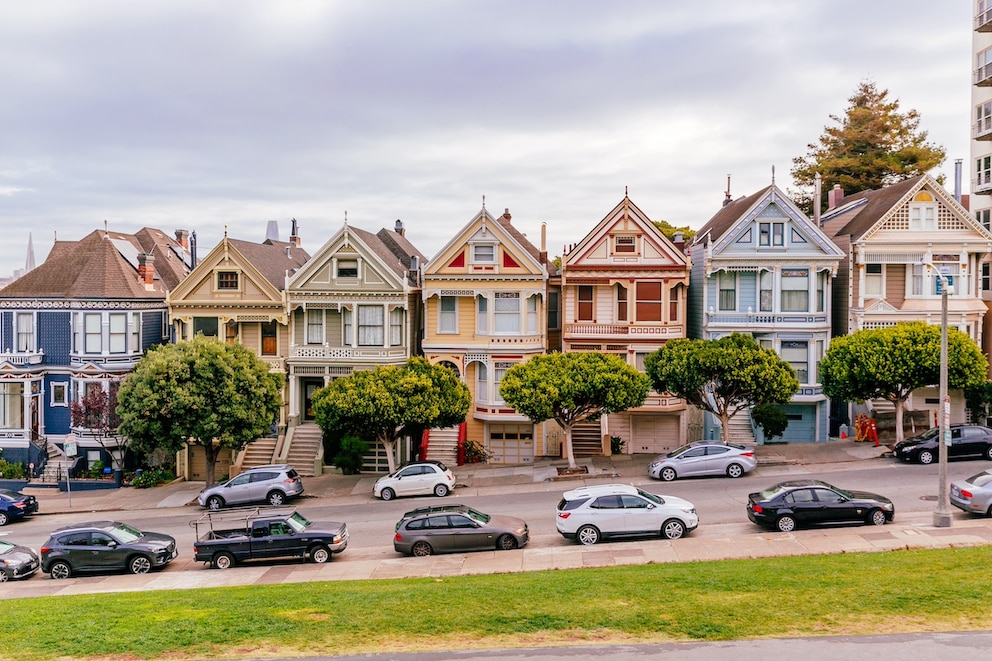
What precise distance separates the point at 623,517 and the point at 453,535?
4997mm

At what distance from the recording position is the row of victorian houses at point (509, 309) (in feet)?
133

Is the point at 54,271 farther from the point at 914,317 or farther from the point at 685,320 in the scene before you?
the point at 914,317

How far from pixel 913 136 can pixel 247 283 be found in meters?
47.0

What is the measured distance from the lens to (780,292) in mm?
40812

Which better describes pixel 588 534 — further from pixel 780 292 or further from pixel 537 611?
pixel 780 292

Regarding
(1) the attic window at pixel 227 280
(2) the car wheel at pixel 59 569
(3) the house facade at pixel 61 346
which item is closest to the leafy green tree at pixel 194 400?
(1) the attic window at pixel 227 280

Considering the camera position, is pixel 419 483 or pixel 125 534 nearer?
pixel 125 534

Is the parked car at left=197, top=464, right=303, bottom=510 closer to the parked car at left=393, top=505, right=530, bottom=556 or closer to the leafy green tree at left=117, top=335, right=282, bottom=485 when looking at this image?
the leafy green tree at left=117, top=335, right=282, bottom=485

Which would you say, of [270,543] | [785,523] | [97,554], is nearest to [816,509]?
[785,523]

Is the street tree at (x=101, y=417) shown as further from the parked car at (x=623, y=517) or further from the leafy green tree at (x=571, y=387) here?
the parked car at (x=623, y=517)

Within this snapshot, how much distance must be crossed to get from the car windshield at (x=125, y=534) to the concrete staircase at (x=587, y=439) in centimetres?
2062

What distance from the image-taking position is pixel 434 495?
3422 centimetres

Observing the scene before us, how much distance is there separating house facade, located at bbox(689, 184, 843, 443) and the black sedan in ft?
50.8

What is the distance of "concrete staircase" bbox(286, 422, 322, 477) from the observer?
133 ft
